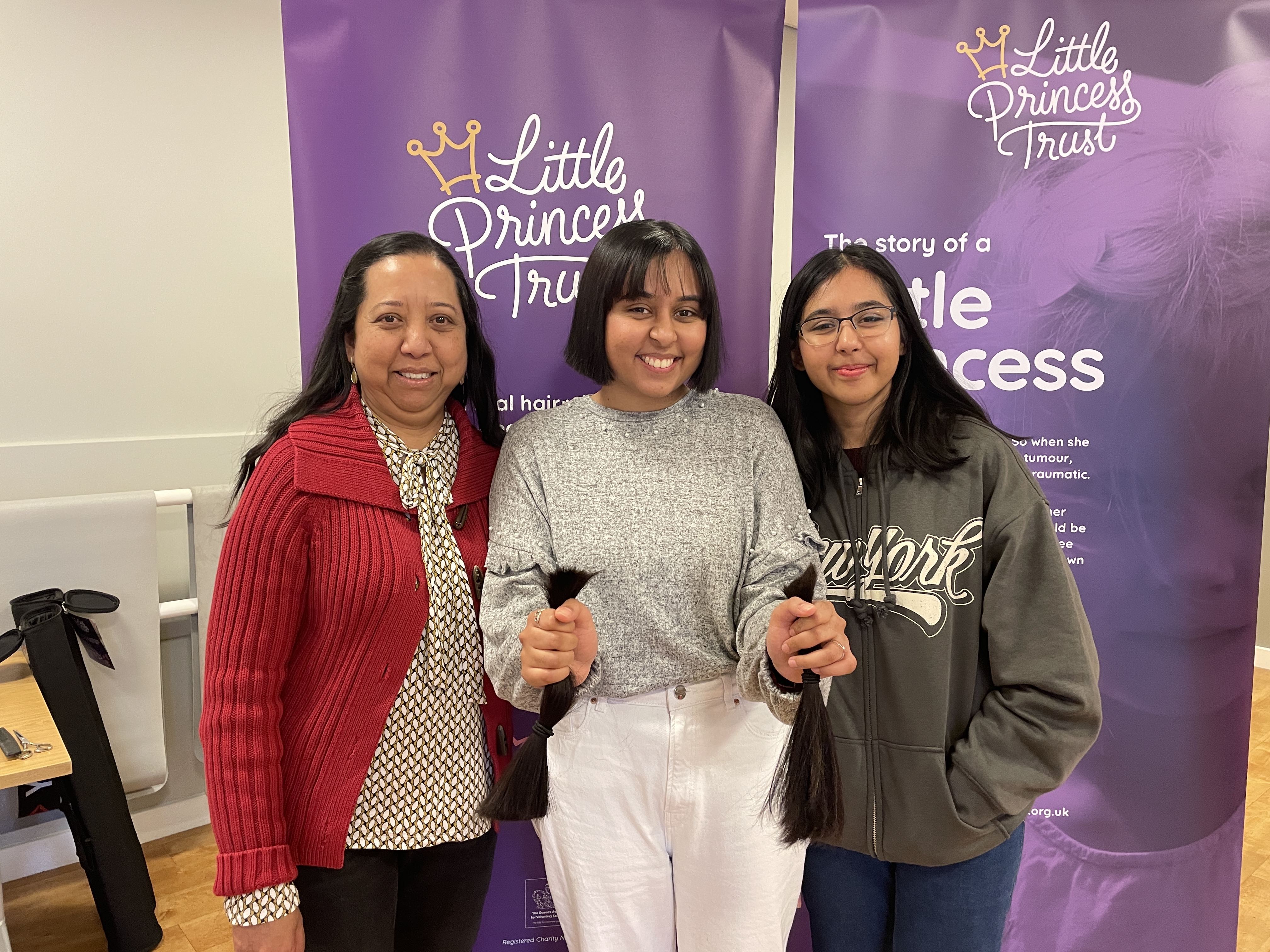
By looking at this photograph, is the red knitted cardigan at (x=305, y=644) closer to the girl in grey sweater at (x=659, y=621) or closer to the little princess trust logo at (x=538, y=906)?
the girl in grey sweater at (x=659, y=621)

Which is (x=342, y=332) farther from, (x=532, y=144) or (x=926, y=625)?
(x=926, y=625)

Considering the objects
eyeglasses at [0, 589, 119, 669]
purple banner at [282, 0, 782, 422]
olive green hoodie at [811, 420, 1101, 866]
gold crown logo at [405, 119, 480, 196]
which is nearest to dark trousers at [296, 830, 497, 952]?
olive green hoodie at [811, 420, 1101, 866]

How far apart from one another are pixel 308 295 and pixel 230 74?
1.94 metres

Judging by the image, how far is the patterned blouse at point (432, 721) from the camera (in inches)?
48.4

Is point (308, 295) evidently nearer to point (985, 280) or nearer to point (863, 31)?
point (863, 31)

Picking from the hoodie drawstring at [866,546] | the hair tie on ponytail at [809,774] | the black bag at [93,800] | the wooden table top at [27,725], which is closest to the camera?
the hair tie on ponytail at [809,774]

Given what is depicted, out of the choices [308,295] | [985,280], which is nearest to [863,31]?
[985,280]

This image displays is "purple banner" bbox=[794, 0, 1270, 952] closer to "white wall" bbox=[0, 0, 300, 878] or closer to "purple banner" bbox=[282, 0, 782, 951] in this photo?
"purple banner" bbox=[282, 0, 782, 951]

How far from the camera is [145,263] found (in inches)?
117

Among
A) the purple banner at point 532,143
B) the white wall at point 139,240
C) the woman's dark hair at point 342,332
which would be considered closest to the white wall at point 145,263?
the white wall at point 139,240

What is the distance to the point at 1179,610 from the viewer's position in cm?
197

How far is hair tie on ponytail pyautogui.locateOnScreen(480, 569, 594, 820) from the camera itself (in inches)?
44.7

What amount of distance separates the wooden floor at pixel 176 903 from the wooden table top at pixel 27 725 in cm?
70

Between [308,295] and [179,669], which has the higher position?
[308,295]
